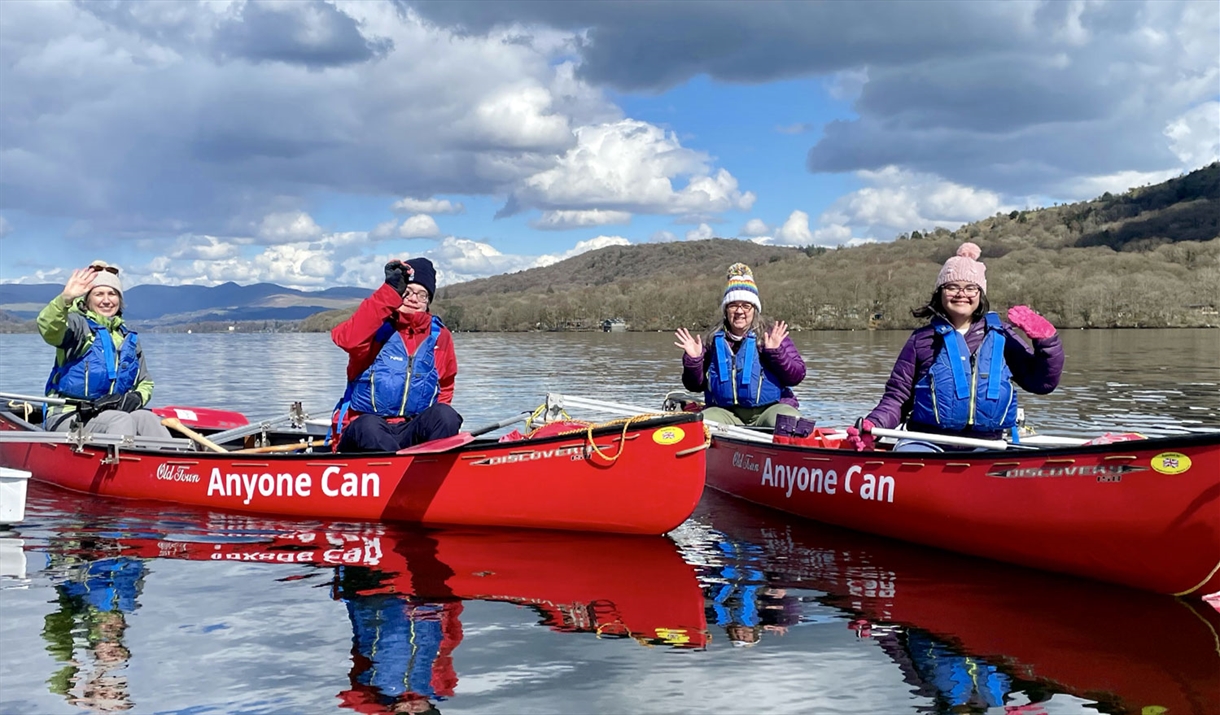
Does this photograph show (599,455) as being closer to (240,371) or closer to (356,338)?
(356,338)

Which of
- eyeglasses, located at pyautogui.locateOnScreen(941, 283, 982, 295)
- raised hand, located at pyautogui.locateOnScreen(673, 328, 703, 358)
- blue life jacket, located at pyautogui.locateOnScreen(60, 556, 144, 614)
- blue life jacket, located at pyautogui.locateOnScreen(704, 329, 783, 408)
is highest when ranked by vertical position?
eyeglasses, located at pyautogui.locateOnScreen(941, 283, 982, 295)

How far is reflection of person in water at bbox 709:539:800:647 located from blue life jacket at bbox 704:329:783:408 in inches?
105

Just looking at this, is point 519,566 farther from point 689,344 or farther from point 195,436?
point 195,436

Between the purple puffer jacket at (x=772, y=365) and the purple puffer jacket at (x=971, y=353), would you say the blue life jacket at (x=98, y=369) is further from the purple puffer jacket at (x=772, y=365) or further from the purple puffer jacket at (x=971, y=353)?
the purple puffer jacket at (x=971, y=353)

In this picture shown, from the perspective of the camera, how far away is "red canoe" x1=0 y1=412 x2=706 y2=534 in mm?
7504

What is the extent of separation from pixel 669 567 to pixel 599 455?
953 mm

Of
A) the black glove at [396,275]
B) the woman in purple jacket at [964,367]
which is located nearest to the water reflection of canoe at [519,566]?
the black glove at [396,275]

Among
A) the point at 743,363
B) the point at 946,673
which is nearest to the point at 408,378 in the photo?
the point at 743,363

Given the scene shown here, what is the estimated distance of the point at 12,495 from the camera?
7.04 meters

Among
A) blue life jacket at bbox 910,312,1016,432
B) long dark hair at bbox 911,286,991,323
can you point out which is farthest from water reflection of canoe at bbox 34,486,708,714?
long dark hair at bbox 911,286,991,323

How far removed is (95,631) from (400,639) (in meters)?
1.65

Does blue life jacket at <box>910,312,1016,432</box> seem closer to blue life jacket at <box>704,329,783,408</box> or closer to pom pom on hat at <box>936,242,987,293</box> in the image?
pom pom on hat at <box>936,242,987,293</box>

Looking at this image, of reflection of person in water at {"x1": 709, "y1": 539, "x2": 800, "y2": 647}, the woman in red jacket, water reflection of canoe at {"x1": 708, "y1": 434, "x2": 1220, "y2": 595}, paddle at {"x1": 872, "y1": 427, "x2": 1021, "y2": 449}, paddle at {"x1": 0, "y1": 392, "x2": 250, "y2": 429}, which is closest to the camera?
reflection of person in water at {"x1": 709, "y1": 539, "x2": 800, "y2": 647}

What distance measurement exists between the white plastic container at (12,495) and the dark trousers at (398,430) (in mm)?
2291
